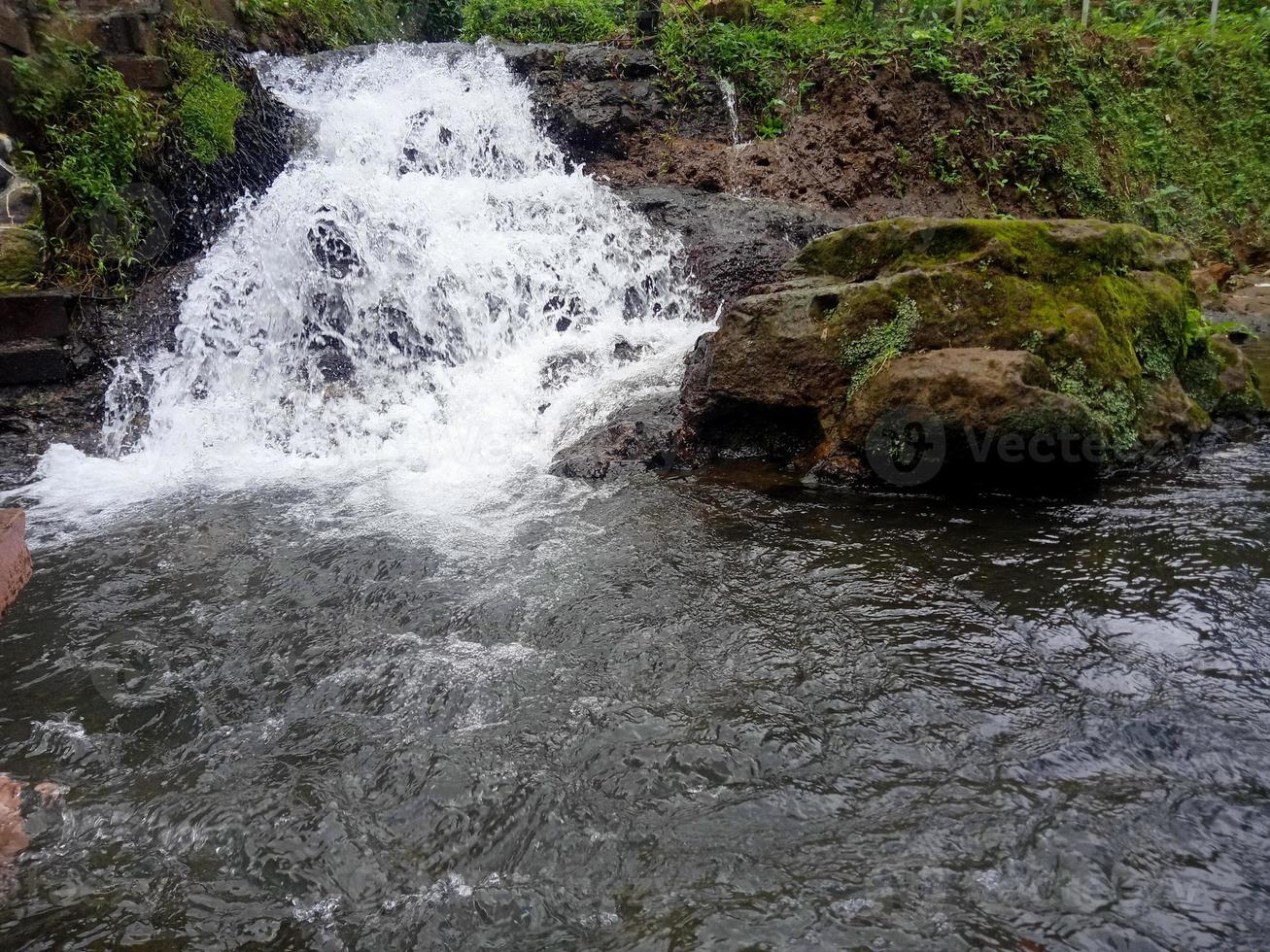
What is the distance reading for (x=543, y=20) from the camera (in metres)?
14.8

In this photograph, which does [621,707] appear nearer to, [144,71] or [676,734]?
[676,734]

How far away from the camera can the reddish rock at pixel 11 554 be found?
10.1 feet

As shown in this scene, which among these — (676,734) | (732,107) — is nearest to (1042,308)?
(676,734)

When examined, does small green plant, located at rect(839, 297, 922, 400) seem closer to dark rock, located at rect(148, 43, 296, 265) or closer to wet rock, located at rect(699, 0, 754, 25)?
dark rock, located at rect(148, 43, 296, 265)

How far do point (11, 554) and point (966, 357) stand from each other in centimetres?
510

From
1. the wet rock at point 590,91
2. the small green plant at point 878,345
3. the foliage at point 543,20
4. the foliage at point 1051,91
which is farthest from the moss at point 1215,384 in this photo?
the foliage at point 543,20

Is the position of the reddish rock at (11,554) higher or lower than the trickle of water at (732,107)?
lower

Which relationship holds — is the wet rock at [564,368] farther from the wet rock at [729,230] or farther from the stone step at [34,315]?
the stone step at [34,315]

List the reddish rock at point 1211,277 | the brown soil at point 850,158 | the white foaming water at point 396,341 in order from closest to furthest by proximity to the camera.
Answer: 1. the white foaming water at point 396,341
2. the reddish rock at point 1211,277
3. the brown soil at point 850,158

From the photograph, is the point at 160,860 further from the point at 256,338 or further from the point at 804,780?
the point at 256,338

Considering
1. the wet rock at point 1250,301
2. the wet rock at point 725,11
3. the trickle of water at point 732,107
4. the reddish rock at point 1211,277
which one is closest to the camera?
the wet rock at point 1250,301

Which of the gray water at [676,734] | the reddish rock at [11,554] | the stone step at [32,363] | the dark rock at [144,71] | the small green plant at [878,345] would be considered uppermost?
the dark rock at [144,71]

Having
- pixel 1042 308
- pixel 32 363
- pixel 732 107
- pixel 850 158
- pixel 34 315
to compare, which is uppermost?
pixel 732 107

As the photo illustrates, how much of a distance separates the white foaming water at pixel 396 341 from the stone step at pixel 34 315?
0.75 m
